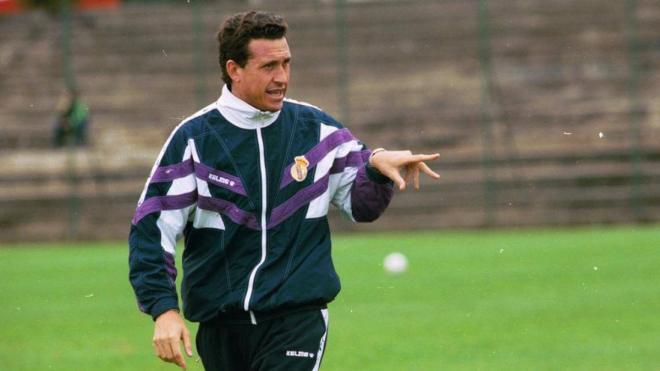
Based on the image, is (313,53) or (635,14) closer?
(635,14)

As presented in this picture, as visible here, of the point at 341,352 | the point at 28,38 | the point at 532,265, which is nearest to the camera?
the point at 341,352

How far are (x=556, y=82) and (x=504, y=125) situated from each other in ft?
4.95

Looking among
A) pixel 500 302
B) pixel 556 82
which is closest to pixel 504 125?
pixel 556 82

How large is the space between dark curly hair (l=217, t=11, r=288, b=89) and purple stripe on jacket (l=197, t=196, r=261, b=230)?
1.51 feet

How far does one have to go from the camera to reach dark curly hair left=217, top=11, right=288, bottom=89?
502 cm

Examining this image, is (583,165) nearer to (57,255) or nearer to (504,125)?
(504,125)

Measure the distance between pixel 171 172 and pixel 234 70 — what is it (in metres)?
0.46

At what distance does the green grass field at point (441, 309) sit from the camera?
9.27 metres

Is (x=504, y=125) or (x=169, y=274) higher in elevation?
(x=169, y=274)

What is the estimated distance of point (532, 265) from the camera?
49.2 ft

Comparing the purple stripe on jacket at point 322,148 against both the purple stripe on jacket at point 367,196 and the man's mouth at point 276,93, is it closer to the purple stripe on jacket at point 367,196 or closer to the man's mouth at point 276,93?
the purple stripe on jacket at point 367,196

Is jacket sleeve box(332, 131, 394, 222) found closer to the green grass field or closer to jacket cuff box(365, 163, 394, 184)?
jacket cuff box(365, 163, 394, 184)

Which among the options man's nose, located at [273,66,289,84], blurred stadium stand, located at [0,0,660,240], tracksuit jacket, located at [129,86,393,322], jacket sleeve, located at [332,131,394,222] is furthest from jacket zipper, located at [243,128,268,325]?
blurred stadium stand, located at [0,0,660,240]

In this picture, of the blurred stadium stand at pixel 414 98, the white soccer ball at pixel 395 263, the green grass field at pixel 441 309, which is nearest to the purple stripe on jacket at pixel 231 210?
the green grass field at pixel 441 309
